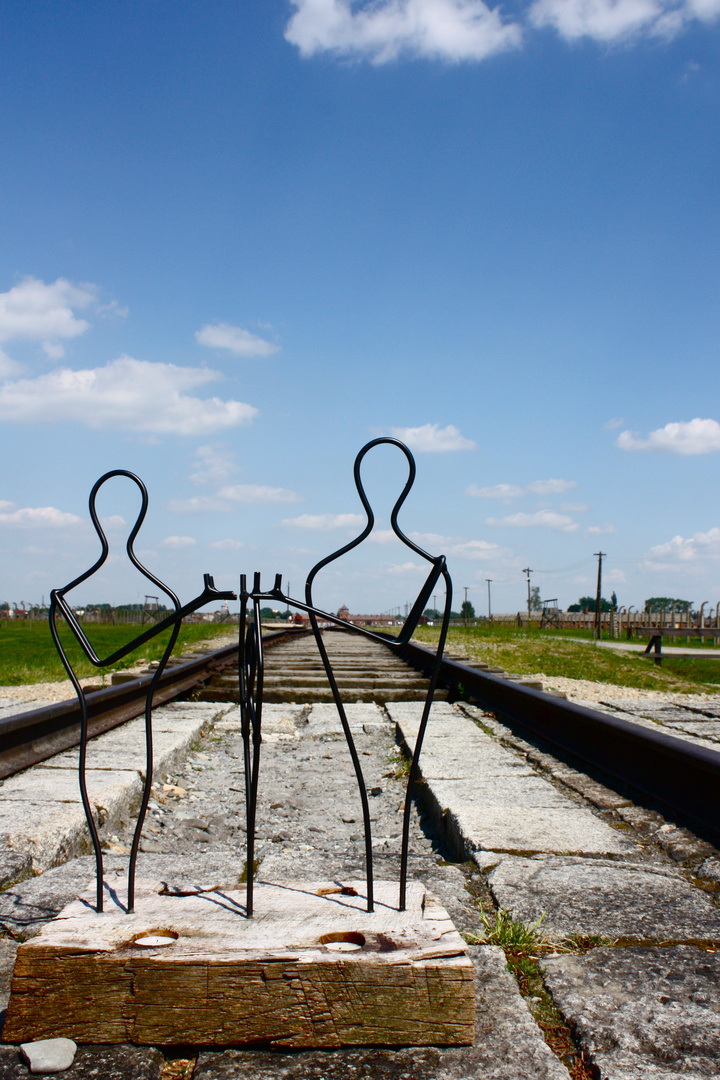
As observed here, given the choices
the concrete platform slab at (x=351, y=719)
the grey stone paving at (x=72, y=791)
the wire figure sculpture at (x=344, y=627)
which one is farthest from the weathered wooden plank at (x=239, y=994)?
the concrete platform slab at (x=351, y=719)

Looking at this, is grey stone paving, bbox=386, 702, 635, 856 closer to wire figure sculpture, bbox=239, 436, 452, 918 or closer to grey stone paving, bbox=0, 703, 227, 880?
wire figure sculpture, bbox=239, 436, 452, 918

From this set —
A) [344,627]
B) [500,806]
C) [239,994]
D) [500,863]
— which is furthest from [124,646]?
[500,806]

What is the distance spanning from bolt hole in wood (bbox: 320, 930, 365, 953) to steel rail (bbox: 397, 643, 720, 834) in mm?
1585

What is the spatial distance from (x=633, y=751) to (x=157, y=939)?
258 cm

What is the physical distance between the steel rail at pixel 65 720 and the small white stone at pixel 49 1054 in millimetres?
2165

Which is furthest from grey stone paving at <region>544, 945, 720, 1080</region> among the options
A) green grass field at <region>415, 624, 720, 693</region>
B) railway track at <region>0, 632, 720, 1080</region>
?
green grass field at <region>415, 624, 720, 693</region>

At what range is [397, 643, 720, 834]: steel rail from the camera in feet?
9.46

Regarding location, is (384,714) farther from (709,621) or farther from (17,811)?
(709,621)

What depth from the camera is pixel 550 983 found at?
1.61m

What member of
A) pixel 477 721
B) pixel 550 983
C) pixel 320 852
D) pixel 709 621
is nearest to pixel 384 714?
pixel 477 721

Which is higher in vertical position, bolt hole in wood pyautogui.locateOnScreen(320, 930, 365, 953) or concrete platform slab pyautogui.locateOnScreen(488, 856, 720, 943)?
bolt hole in wood pyautogui.locateOnScreen(320, 930, 365, 953)

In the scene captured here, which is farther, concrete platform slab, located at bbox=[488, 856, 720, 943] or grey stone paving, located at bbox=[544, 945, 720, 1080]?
concrete platform slab, located at bbox=[488, 856, 720, 943]

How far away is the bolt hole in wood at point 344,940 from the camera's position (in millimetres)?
1507

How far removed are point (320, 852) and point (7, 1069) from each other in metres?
1.57
